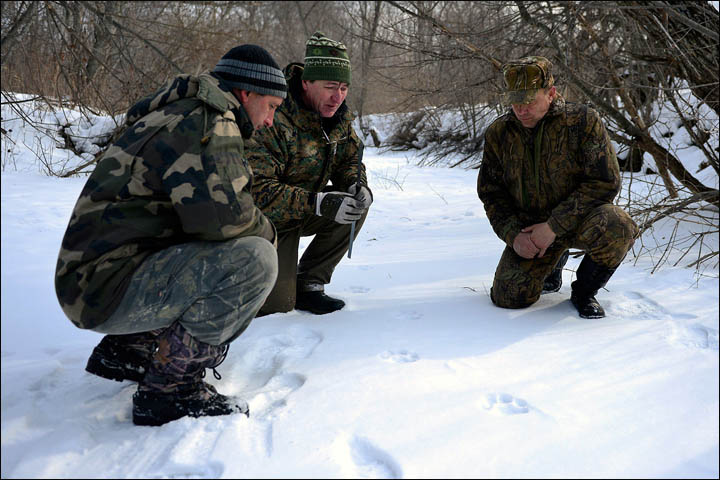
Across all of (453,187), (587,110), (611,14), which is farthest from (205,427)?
(453,187)

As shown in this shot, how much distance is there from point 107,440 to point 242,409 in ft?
1.21

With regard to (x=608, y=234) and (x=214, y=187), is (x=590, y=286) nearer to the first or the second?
(x=608, y=234)

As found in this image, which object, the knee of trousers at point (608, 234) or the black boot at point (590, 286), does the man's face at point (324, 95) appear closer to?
the knee of trousers at point (608, 234)

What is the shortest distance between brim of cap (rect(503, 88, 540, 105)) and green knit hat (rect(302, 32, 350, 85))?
0.73 meters

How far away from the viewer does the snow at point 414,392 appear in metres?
1.44

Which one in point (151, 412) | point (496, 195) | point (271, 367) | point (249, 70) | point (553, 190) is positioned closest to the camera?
point (151, 412)

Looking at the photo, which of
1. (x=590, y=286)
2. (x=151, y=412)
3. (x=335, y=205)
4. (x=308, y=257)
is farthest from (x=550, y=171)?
(x=151, y=412)

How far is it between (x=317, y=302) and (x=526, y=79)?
1347 mm

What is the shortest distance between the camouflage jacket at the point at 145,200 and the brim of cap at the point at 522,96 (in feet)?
4.38

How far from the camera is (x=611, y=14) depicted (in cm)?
362

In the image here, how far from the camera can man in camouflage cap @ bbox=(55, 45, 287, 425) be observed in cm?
149

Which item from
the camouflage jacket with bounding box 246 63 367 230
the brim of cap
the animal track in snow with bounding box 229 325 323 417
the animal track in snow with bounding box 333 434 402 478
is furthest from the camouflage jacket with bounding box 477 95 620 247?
the animal track in snow with bounding box 333 434 402 478

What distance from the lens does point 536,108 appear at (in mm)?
2418

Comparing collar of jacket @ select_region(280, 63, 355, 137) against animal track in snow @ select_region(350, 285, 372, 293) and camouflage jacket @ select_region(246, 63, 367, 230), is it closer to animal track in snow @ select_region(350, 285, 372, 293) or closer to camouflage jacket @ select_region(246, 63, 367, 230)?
camouflage jacket @ select_region(246, 63, 367, 230)
